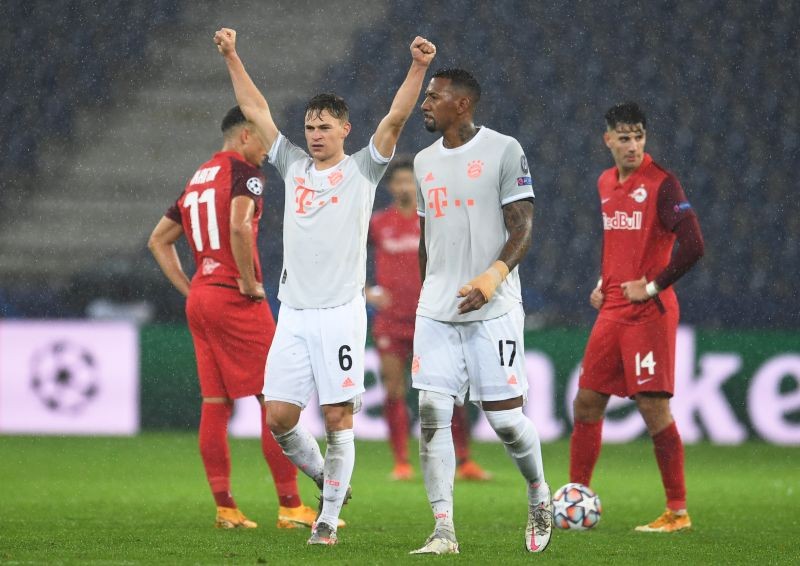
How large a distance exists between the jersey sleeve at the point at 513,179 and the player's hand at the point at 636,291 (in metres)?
1.08

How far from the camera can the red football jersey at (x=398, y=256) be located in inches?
318

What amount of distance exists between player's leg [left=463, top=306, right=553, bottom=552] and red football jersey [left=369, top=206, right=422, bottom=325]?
3573 millimetres

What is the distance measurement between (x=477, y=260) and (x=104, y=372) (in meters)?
5.88

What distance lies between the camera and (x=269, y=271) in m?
12.9

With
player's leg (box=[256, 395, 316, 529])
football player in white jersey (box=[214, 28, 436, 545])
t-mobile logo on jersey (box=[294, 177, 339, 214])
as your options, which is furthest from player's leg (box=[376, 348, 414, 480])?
t-mobile logo on jersey (box=[294, 177, 339, 214])

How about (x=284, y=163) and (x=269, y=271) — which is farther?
(x=269, y=271)

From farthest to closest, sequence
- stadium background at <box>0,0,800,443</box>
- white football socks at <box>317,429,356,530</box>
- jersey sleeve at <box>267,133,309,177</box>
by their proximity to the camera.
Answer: stadium background at <box>0,0,800,443</box> < jersey sleeve at <box>267,133,309,177</box> < white football socks at <box>317,429,356,530</box>

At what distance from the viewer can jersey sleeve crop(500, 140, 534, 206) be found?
4438mm

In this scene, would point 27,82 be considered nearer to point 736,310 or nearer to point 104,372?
point 104,372

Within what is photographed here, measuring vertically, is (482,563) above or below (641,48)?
below

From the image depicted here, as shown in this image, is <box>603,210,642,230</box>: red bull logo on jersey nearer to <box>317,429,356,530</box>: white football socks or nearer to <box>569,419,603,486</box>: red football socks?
<box>569,419,603,486</box>: red football socks

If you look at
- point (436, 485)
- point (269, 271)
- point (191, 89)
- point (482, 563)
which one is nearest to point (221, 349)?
point (436, 485)

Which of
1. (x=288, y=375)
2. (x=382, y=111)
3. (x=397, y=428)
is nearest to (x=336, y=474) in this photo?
(x=288, y=375)

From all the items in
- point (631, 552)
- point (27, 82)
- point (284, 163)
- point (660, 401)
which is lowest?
point (631, 552)
